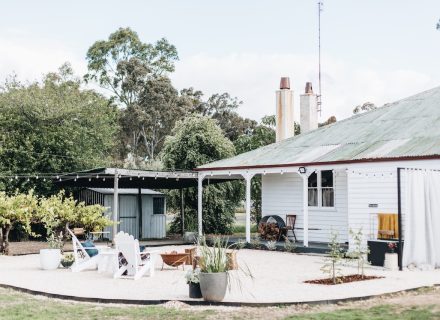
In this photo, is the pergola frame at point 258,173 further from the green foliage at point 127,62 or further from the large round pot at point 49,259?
the green foliage at point 127,62

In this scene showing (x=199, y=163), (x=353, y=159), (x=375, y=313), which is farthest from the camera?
(x=199, y=163)

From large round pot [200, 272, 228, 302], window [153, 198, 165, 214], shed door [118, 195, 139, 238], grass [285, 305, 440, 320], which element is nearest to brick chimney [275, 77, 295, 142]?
window [153, 198, 165, 214]

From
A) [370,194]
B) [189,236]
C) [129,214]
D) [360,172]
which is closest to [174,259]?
[360,172]

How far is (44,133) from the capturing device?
24953 mm

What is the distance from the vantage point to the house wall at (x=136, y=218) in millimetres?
25016

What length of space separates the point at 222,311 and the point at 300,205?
1231 centimetres

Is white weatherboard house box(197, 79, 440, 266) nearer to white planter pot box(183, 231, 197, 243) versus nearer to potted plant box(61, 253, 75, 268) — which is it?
white planter pot box(183, 231, 197, 243)

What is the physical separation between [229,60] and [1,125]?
122ft

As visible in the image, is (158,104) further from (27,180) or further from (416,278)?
(416,278)

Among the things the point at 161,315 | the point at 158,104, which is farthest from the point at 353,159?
the point at 158,104

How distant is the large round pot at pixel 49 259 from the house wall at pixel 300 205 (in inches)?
332

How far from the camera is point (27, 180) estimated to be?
2214cm

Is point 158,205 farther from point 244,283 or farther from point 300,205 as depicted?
point 244,283

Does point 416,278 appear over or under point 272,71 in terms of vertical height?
under
